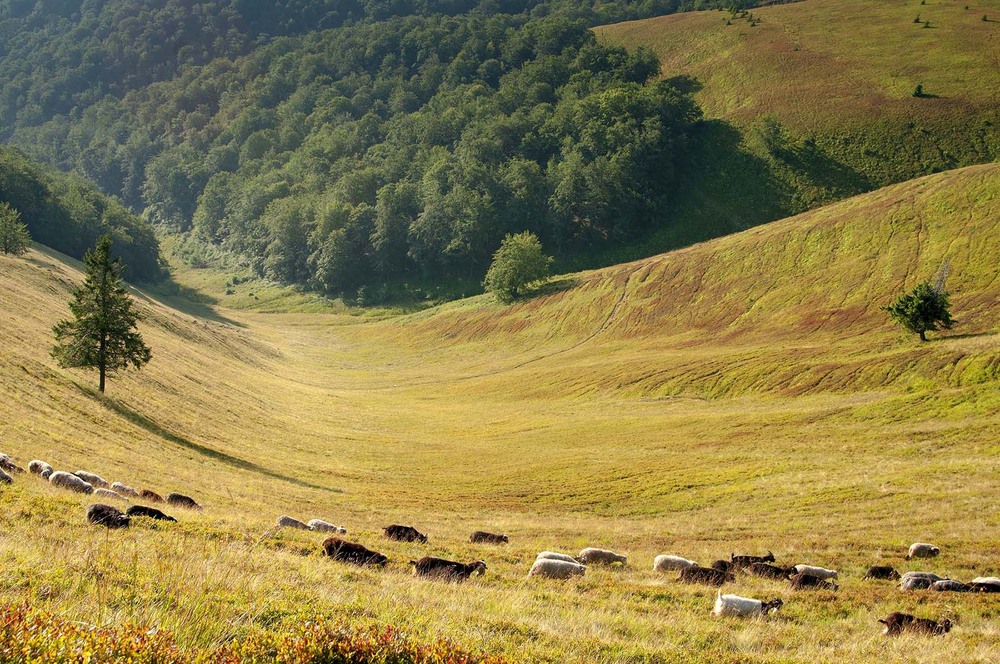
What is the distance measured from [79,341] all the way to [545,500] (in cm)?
3218

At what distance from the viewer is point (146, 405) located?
4534 cm

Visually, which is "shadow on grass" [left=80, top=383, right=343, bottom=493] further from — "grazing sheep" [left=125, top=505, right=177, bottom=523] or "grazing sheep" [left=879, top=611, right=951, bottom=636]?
"grazing sheep" [left=879, top=611, right=951, bottom=636]

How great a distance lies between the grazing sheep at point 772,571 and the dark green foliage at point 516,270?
9626 centimetres

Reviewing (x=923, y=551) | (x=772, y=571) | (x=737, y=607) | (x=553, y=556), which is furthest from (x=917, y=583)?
(x=553, y=556)

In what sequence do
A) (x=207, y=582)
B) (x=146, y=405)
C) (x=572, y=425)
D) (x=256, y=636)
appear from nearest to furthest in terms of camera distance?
(x=256, y=636), (x=207, y=582), (x=146, y=405), (x=572, y=425)

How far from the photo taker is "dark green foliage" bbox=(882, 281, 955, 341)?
192 ft

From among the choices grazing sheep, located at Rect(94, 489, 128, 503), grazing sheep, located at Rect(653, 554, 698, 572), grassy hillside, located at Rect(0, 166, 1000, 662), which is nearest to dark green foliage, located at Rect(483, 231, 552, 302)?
grassy hillside, located at Rect(0, 166, 1000, 662)

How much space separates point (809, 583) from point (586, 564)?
6760mm

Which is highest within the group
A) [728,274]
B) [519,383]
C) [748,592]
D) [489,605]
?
[728,274]

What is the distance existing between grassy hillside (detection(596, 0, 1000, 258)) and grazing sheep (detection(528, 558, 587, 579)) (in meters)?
122

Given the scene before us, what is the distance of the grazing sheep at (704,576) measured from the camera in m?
18.8

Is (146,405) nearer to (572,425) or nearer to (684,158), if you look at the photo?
(572,425)

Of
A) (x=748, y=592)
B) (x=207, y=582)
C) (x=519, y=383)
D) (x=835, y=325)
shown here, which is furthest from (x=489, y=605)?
(x=835, y=325)

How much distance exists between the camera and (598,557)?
21547 mm
